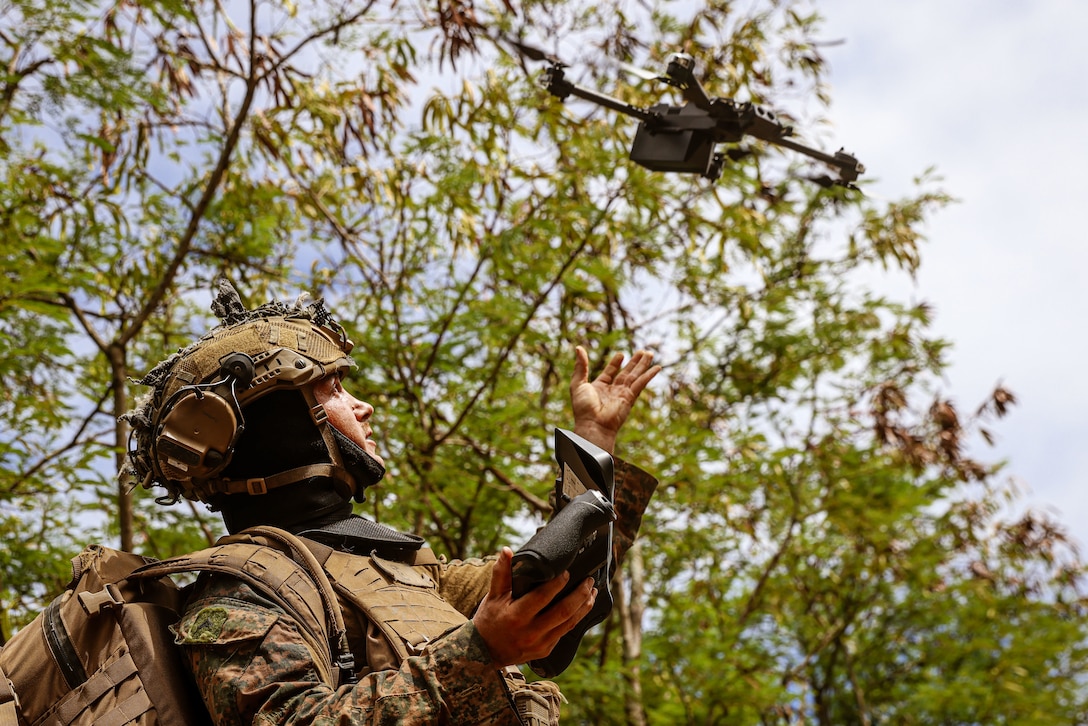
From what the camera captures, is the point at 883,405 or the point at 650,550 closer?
the point at 650,550

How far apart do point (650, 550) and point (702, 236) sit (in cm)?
306

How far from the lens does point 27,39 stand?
6.18 metres

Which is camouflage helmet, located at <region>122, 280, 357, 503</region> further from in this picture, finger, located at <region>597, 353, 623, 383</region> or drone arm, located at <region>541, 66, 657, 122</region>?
drone arm, located at <region>541, 66, 657, 122</region>

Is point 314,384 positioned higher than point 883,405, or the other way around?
point 883,405

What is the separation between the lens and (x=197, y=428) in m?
2.76

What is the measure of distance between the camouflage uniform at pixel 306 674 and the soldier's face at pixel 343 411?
586 millimetres

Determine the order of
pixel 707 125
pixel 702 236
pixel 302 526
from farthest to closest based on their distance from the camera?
pixel 702 236 → pixel 707 125 → pixel 302 526

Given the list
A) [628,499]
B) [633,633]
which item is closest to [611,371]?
[628,499]

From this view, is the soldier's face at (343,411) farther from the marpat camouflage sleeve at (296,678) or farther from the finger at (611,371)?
the finger at (611,371)

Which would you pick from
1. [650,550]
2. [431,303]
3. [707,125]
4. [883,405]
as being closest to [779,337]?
[883,405]

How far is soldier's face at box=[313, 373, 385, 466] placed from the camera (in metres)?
3.00

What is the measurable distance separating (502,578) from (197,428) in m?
1.10

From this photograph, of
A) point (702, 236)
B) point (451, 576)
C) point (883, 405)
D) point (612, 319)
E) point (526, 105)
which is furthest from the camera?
point (883, 405)

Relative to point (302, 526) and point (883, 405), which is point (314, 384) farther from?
point (883, 405)
